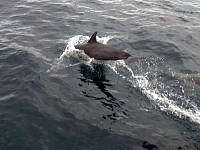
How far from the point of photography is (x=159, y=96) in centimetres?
1304

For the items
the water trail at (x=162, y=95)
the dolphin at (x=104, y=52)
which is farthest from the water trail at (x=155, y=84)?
the dolphin at (x=104, y=52)

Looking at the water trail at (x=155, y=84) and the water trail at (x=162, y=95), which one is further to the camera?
the water trail at (x=155, y=84)

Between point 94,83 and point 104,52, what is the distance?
142cm

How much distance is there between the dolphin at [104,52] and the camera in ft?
45.1

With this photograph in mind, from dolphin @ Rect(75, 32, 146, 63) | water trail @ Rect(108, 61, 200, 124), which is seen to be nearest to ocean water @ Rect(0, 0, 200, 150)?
water trail @ Rect(108, 61, 200, 124)

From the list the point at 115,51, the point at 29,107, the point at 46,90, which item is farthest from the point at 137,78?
the point at 29,107

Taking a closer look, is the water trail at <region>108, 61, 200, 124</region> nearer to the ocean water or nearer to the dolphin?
the ocean water

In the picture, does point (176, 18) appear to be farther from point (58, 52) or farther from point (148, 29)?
point (58, 52)

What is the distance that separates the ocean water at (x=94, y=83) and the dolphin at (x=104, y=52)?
524 millimetres

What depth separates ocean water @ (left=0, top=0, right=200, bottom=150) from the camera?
10.8m

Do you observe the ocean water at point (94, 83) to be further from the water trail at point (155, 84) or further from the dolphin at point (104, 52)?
the dolphin at point (104, 52)

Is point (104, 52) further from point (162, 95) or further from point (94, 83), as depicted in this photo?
point (162, 95)

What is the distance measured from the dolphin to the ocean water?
52 cm

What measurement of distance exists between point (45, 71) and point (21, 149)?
5030 mm
